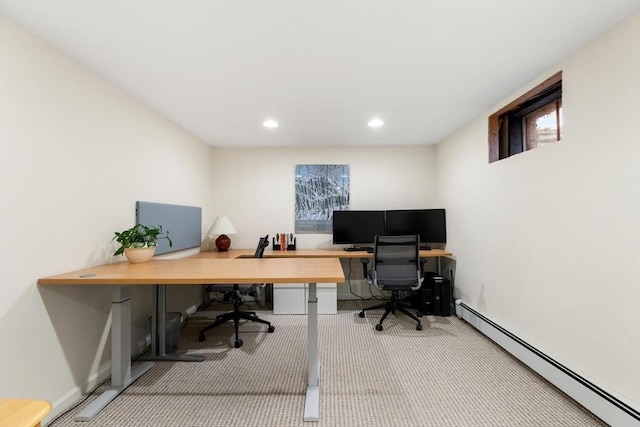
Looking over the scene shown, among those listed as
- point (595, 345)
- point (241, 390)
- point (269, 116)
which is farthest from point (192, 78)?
point (595, 345)

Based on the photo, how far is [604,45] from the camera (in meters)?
1.73

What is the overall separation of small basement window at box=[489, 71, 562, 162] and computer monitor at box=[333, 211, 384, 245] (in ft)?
5.51

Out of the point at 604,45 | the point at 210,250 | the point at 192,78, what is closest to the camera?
the point at 604,45

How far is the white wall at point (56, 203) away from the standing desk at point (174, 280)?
17 centimetres

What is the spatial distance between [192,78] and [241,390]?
96.1 inches

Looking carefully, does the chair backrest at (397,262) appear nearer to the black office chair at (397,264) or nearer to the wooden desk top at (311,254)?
the black office chair at (397,264)

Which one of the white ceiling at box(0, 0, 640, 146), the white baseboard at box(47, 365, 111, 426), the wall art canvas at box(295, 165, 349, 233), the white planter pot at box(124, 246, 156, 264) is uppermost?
the white ceiling at box(0, 0, 640, 146)

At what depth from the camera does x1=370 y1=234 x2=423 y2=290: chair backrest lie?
3.24 metres

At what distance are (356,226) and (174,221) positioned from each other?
240 centimetres

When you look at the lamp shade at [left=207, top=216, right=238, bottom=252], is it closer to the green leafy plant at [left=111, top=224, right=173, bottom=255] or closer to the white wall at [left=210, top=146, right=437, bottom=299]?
the white wall at [left=210, top=146, right=437, bottom=299]

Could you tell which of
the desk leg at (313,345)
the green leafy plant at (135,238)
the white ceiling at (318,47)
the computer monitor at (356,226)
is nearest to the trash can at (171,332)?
the green leafy plant at (135,238)

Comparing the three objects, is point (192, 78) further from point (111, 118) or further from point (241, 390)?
point (241, 390)

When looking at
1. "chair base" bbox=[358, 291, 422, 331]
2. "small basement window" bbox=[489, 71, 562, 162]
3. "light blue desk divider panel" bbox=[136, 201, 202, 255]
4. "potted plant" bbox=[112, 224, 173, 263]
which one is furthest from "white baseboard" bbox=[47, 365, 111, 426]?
"small basement window" bbox=[489, 71, 562, 162]

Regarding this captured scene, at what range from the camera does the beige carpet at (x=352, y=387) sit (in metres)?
1.79
